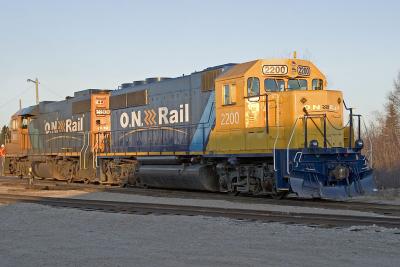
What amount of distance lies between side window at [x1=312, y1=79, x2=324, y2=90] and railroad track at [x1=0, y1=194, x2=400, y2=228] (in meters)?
5.42

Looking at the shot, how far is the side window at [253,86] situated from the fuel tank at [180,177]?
3202mm

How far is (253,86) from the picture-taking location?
51.8ft

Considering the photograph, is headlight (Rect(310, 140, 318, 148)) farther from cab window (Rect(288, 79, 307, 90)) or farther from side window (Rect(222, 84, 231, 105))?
side window (Rect(222, 84, 231, 105))

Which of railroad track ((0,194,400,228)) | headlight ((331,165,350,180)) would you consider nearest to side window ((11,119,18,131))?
railroad track ((0,194,400,228))

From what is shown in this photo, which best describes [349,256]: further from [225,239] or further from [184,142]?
[184,142]

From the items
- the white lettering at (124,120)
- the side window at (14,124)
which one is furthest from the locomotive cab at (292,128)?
the side window at (14,124)

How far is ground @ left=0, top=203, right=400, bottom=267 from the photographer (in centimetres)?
686

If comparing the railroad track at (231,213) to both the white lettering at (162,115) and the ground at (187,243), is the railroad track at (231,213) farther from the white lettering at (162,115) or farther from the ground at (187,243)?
the white lettering at (162,115)

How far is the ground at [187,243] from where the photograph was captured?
6859 mm

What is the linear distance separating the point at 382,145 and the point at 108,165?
91.3 feet

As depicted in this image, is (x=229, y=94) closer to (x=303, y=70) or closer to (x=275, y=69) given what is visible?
(x=275, y=69)

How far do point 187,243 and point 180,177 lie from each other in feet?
34.4

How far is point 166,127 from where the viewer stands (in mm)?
19844

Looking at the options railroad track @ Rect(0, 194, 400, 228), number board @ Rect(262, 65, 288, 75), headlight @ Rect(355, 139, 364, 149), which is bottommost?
railroad track @ Rect(0, 194, 400, 228)
